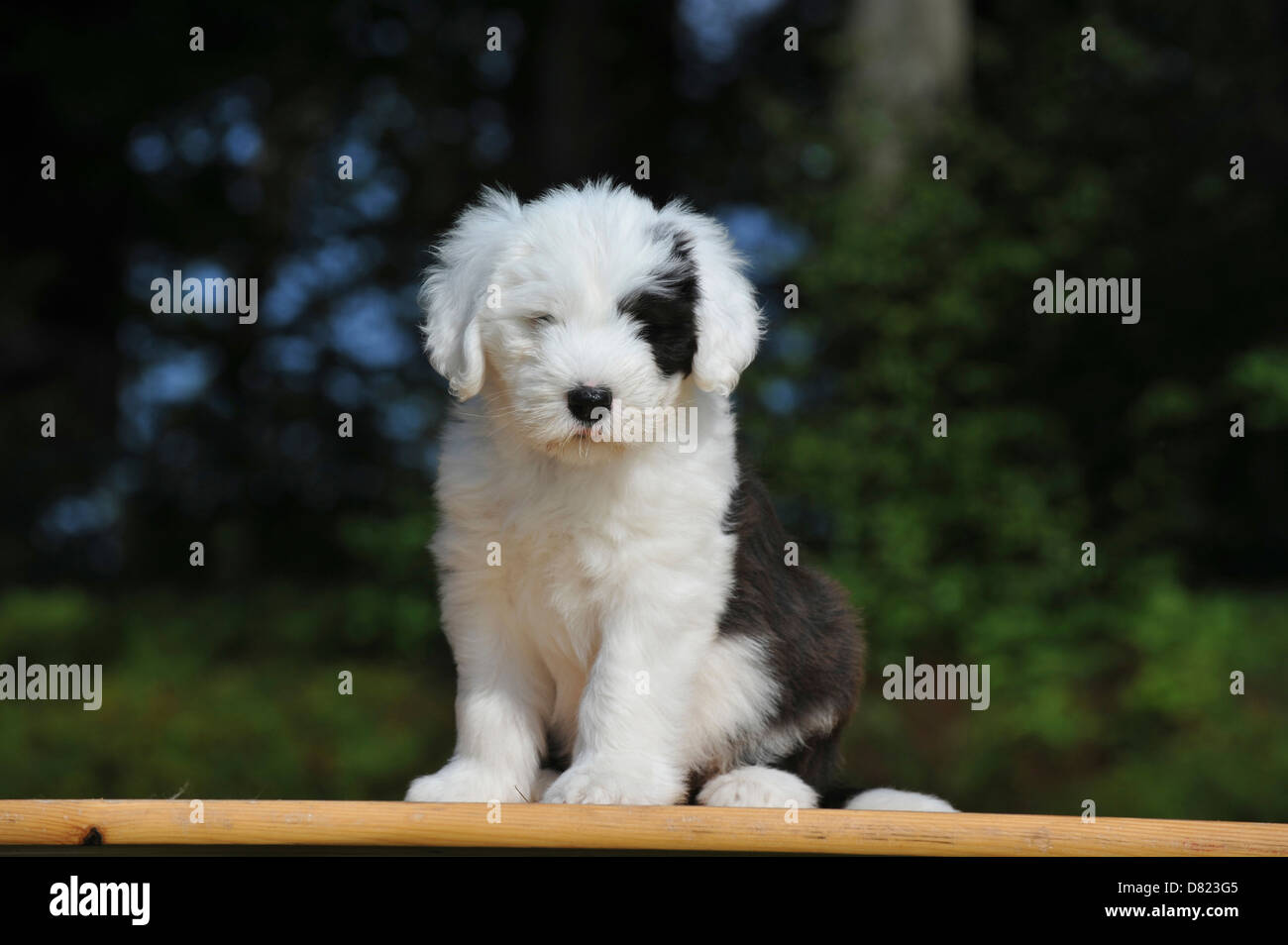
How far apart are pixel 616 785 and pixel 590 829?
436mm

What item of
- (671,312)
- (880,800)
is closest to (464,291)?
(671,312)

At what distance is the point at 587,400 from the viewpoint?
3.82m

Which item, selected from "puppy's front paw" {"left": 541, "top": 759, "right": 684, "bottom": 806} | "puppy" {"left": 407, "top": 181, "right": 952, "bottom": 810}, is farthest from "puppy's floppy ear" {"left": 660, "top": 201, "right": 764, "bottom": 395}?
"puppy's front paw" {"left": 541, "top": 759, "right": 684, "bottom": 806}

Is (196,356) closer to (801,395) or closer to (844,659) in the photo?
(801,395)

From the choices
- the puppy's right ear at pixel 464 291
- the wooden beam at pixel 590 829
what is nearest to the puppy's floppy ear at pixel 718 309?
the puppy's right ear at pixel 464 291

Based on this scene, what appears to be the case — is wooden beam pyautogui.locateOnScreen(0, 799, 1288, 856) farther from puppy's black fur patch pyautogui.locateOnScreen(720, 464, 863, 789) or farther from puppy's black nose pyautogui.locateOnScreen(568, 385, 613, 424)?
puppy's black nose pyautogui.locateOnScreen(568, 385, 613, 424)

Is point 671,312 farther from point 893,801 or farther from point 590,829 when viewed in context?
point 893,801

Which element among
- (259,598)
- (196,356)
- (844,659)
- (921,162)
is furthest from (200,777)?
(921,162)

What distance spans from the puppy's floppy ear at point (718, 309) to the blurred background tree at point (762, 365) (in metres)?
5.29

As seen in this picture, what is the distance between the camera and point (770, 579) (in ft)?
14.7

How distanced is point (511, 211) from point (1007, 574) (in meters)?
6.33

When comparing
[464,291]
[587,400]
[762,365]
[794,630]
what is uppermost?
[762,365]

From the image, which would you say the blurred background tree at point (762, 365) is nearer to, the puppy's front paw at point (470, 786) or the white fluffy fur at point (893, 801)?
the white fluffy fur at point (893, 801)

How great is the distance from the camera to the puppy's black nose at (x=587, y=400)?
3818 mm
